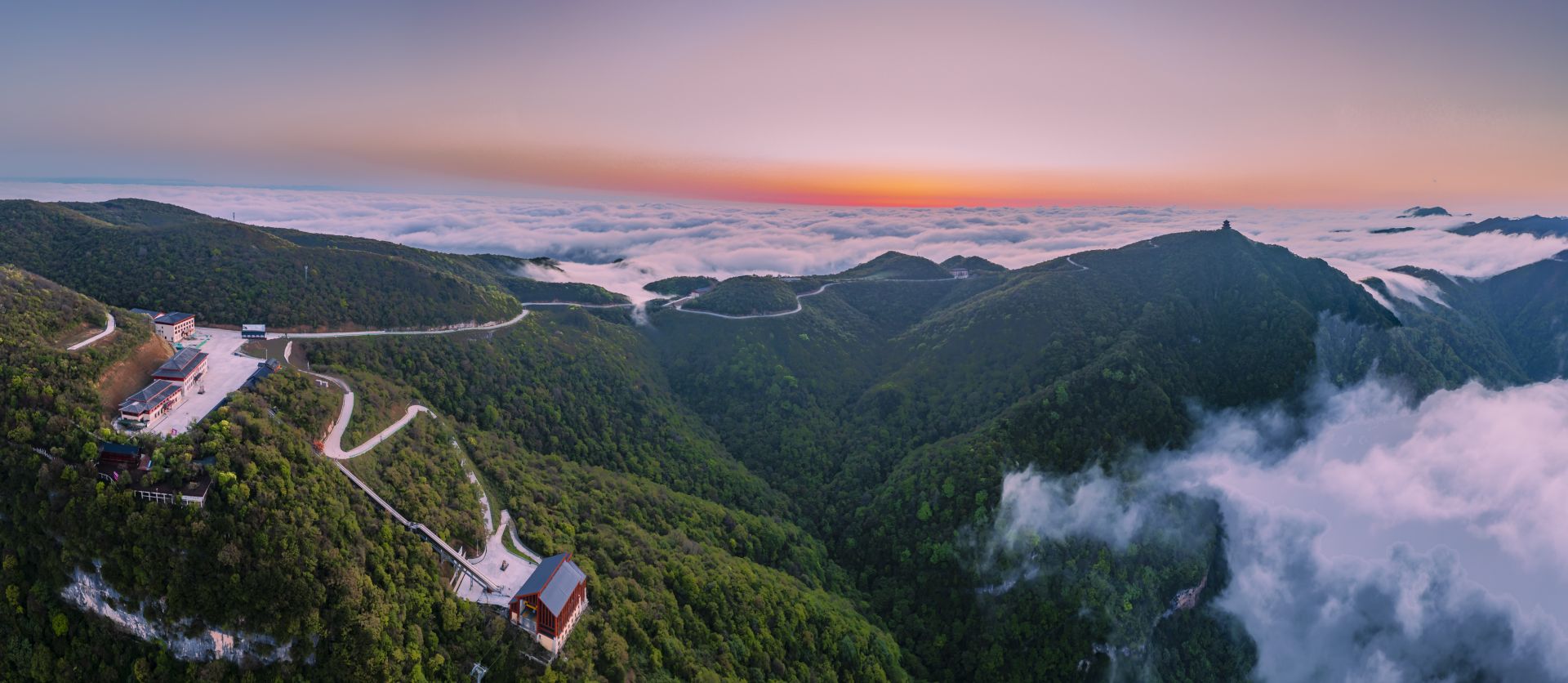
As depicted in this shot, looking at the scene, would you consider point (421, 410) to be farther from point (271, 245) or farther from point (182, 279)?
point (271, 245)

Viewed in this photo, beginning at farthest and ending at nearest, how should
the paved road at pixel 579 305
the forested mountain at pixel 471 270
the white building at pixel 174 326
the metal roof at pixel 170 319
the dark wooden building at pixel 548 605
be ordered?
the forested mountain at pixel 471 270, the paved road at pixel 579 305, the metal roof at pixel 170 319, the white building at pixel 174 326, the dark wooden building at pixel 548 605

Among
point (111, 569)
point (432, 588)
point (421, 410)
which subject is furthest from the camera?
point (421, 410)

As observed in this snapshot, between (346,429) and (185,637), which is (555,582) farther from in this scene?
(346,429)

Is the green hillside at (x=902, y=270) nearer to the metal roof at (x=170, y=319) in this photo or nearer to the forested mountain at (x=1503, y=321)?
the forested mountain at (x=1503, y=321)

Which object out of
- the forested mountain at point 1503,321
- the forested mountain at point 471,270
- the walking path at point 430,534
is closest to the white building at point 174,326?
the walking path at point 430,534

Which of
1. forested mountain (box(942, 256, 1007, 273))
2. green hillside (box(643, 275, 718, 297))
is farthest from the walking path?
forested mountain (box(942, 256, 1007, 273))

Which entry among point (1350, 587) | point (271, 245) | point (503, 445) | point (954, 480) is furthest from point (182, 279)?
point (1350, 587)

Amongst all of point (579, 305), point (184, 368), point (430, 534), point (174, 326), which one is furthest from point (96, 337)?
point (579, 305)
